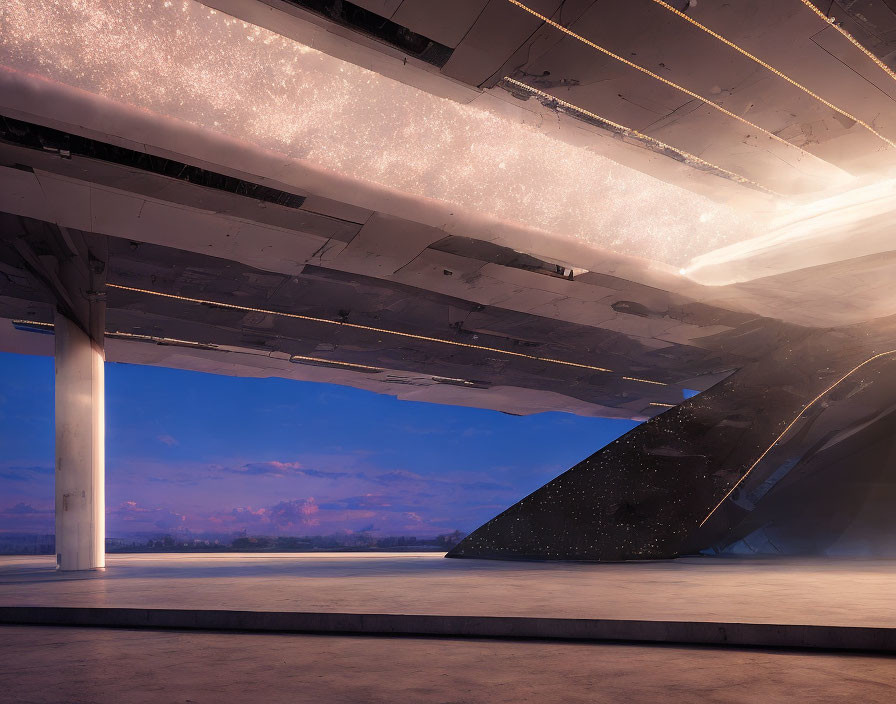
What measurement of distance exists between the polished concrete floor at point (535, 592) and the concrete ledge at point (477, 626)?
12 cm

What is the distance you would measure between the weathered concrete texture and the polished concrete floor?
1.86ft

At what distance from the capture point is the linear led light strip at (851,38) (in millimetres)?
4952

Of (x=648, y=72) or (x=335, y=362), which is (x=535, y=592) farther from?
(x=335, y=362)

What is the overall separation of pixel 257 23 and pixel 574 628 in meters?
4.83

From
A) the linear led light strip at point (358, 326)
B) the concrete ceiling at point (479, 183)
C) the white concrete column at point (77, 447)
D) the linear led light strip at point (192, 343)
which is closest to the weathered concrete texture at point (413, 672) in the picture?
the concrete ceiling at point (479, 183)

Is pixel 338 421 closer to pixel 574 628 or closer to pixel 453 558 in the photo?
pixel 453 558

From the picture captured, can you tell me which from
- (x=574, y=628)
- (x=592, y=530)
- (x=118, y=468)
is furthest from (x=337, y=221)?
(x=118, y=468)

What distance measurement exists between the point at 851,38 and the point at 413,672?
5.33 m

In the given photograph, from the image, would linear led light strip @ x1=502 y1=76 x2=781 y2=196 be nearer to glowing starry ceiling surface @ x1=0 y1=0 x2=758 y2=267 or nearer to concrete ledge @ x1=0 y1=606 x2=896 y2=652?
glowing starry ceiling surface @ x1=0 y1=0 x2=758 y2=267

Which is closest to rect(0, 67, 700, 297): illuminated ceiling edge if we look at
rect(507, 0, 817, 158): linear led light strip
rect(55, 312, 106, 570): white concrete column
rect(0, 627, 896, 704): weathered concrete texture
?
rect(507, 0, 817, 158): linear led light strip

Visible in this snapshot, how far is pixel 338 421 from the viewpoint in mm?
37719

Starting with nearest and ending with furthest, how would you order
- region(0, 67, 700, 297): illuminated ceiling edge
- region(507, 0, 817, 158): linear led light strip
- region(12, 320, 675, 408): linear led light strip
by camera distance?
region(507, 0, 817, 158): linear led light strip < region(0, 67, 700, 297): illuminated ceiling edge < region(12, 320, 675, 408): linear led light strip

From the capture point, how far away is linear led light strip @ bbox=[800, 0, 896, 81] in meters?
4.95

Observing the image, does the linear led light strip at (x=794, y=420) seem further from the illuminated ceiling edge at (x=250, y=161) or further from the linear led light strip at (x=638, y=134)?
the linear led light strip at (x=638, y=134)
